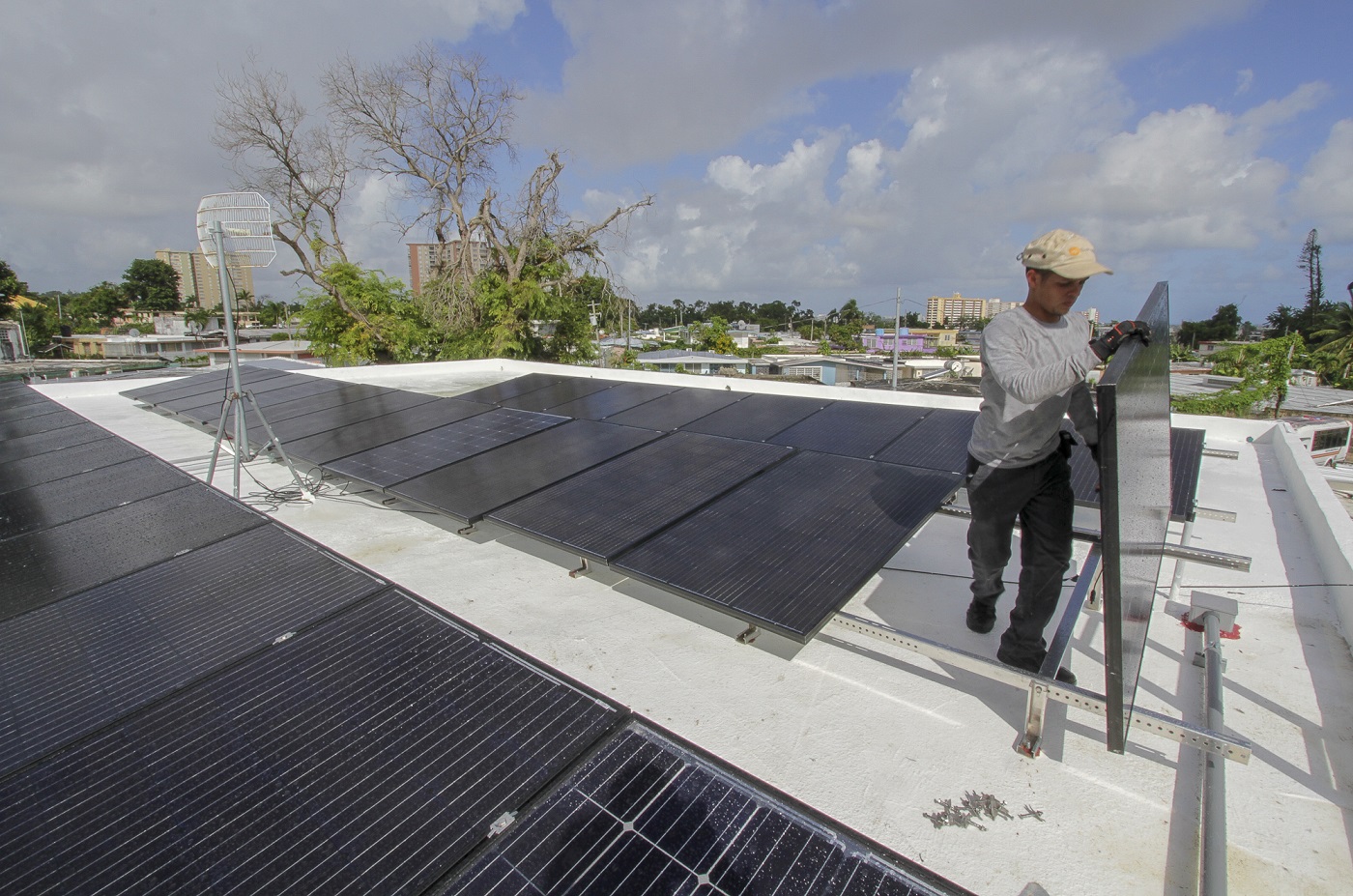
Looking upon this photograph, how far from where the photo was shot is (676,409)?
23.0 feet

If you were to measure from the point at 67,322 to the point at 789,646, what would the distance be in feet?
402

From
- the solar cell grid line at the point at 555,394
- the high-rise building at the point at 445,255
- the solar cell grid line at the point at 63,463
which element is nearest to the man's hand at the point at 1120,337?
the solar cell grid line at the point at 555,394

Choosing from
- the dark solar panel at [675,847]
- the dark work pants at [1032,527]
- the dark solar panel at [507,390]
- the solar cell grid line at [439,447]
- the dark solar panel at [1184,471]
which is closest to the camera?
the dark solar panel at [675,847]

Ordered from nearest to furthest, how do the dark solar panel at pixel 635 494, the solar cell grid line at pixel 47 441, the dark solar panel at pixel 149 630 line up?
the dark solar panel at pixel 149 630 → the dark solar panel at pixel 635 494 → the solar cell grid line at pixel 47 441

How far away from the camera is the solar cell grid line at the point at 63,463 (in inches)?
215

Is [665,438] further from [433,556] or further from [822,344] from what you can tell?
[822,344]

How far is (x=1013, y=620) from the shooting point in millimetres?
2914

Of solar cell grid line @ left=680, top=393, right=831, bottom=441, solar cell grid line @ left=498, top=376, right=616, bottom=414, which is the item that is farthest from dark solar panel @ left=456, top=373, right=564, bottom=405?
solar cell grid line @ left=680, top=393, right=831, bottom=441

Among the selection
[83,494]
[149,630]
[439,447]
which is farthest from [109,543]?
[439,447]

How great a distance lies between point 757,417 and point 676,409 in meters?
1.08

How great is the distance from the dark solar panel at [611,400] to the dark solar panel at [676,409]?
6.6 inches

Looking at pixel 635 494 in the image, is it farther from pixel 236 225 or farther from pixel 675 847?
pixel 236 225

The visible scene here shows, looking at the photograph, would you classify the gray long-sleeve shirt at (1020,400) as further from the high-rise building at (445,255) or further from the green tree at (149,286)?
the green tree at (149,286)

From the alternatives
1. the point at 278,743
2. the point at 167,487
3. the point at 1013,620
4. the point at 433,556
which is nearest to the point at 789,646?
the point at 1013,620
